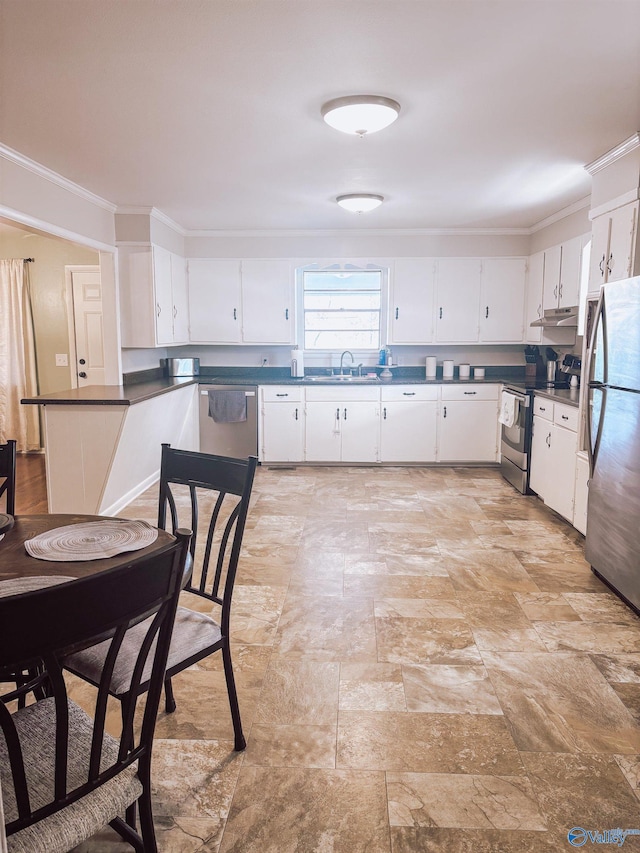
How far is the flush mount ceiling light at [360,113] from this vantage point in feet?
9.11

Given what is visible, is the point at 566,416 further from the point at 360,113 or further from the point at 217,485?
the point at 217,485

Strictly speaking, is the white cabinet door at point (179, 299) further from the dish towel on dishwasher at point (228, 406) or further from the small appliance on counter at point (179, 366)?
the dish towel on dishwasher at point (228, 406)

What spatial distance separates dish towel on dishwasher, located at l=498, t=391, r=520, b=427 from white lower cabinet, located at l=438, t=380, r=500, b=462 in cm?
20

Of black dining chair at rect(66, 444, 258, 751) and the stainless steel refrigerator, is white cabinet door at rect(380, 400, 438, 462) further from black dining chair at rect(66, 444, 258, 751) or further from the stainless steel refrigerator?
black dining chair at rect(66, 444, 258, 751)

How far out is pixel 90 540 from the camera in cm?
185

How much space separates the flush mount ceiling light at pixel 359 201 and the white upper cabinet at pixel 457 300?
5.77 feet

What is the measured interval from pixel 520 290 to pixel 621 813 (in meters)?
5.32

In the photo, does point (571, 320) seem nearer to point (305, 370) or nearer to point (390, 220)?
point (390, 220)

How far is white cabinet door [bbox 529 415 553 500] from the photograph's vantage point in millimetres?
4734

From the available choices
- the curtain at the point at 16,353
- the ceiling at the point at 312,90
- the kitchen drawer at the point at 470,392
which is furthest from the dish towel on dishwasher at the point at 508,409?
the curtain at the point at 16,353

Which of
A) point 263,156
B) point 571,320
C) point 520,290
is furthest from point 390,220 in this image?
point 263,156

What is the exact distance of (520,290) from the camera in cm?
624

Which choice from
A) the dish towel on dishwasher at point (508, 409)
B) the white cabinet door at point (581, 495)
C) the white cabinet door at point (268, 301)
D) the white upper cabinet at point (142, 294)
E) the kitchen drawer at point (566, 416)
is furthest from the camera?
the white cabinet door at point (268, 301)

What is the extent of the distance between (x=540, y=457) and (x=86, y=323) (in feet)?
16.4
